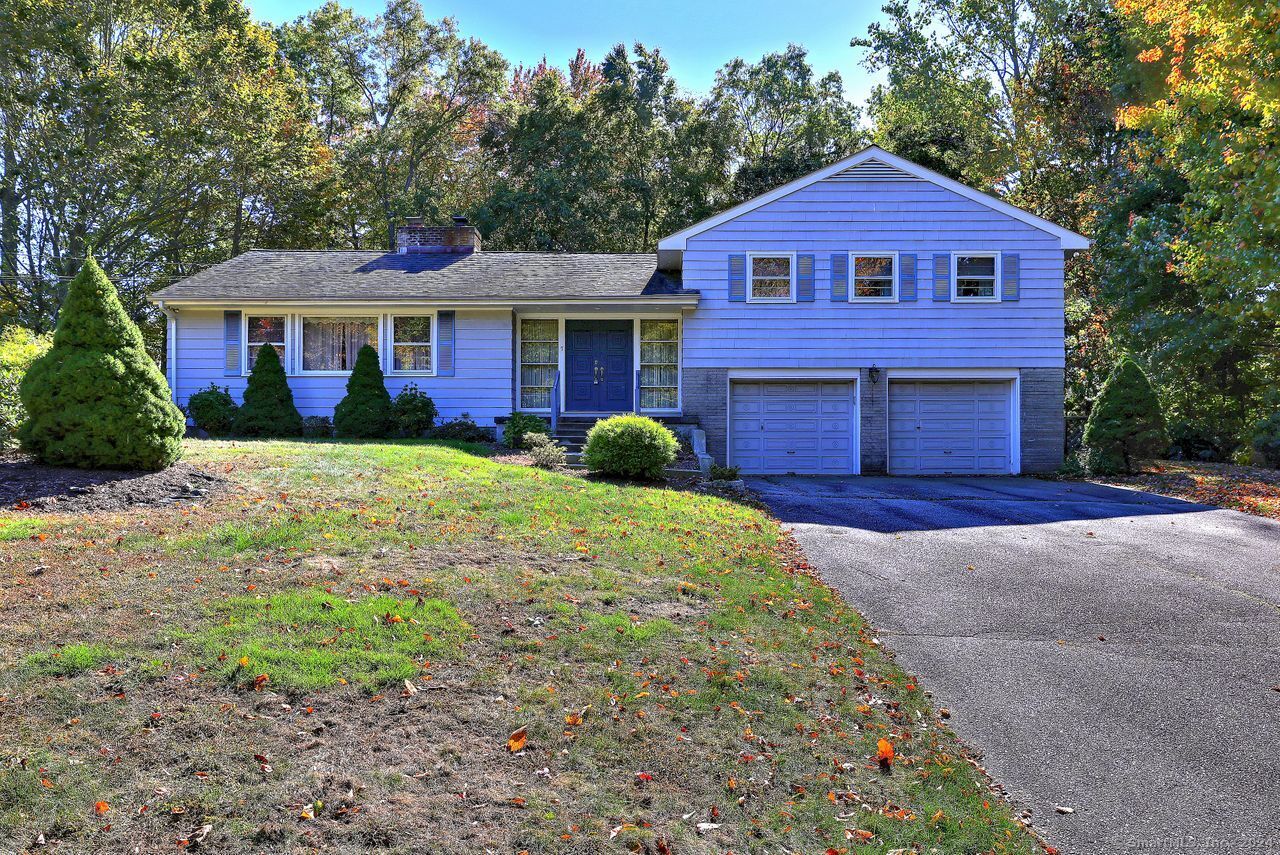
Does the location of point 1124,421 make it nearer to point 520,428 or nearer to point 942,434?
point 942,434

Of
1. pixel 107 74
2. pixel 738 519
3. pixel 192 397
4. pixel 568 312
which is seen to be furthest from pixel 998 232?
pixel 107 74

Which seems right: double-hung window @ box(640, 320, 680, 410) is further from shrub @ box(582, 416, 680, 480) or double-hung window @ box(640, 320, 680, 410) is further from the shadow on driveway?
shrub @ box(582, 416, 680, 480)

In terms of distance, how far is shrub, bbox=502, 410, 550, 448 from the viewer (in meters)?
15.6

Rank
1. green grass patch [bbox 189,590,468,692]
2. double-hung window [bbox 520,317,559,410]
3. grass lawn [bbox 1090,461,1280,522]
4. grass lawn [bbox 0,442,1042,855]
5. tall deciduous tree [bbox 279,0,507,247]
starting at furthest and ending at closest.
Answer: tall deciduous tree [bbox 279,0,507,247] < double-hung window [bbox 520,317,559,410] < grass lawn [bbox 1090,461,1280,522] < green grass patch [bbox 189,590,468,692] < grass lawn [bbox 0,442,1042,855]

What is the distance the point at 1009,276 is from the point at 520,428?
10.7 meters

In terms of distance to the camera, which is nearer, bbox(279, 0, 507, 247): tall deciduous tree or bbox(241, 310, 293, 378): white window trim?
bbox(241, 310, 293, 378): white window trim

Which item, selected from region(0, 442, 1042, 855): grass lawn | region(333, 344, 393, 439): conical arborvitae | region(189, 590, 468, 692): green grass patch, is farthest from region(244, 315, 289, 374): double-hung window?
region(189, 590, 468, 692): green grass patch

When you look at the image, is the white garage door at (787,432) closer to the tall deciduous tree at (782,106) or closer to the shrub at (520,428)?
the shrub at (520,428)

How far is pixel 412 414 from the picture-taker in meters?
16.2

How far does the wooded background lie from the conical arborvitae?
10.3 m

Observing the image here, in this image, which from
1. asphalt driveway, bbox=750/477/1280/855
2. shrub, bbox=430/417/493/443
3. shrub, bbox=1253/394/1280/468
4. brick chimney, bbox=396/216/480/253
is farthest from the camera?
brick chimney, bbox=396/216/480/253

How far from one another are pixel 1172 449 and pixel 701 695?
22.6 metres

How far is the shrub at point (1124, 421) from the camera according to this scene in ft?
51.7

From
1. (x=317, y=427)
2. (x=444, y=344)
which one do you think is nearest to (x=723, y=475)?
(x=444, y=344)
